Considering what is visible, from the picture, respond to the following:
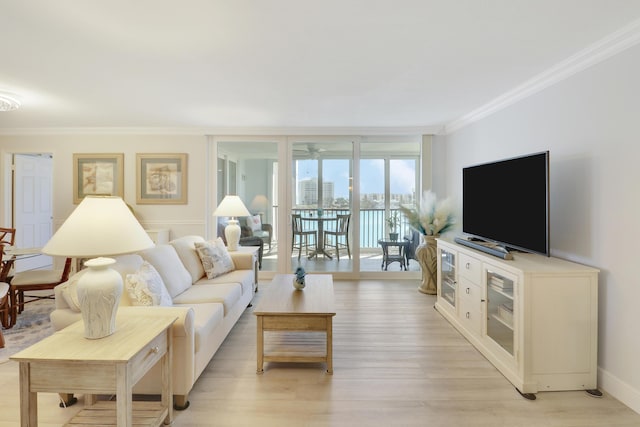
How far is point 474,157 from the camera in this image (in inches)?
166

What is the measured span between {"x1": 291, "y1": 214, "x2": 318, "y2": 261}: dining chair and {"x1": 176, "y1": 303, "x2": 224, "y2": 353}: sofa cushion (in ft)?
8.56

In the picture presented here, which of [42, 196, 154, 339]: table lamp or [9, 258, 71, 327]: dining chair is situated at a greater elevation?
[42, 196, 154, 339]: table lamp

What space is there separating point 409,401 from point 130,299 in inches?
79.8

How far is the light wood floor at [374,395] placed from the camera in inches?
78.4

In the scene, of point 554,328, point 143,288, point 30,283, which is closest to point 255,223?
point 30,283

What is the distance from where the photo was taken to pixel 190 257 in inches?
138

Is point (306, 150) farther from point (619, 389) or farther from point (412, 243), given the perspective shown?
point (619, 389)

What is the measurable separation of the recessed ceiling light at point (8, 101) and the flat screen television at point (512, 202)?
493 cm

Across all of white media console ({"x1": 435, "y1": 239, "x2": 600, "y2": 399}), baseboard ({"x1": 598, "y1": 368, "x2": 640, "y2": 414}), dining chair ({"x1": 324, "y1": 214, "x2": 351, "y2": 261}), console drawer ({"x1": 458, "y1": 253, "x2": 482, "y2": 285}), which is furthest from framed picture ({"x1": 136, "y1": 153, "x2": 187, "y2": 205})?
baseboard ({"x1": 598, "y1": 368, "x2": 640, "y2": 414})

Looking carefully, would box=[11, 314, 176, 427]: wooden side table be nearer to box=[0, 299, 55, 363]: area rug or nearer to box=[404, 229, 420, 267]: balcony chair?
box=[0, 299, 55, 363]: area rug

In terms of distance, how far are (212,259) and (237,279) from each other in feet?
1.23

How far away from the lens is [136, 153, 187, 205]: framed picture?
517cm

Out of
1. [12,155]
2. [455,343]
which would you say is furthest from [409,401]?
[12,155]

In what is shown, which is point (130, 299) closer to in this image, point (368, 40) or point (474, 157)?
point (368, 40)
